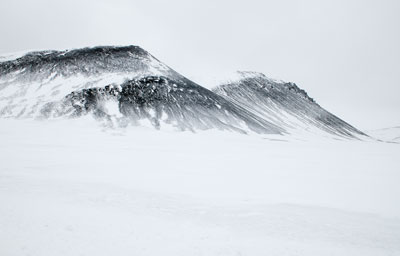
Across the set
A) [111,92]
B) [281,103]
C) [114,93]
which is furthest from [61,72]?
[281,103]

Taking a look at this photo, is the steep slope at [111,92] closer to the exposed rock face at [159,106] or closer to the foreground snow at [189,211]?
the exposed rock face at [159,106]

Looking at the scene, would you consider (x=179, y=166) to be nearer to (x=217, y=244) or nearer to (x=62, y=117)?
(x=217, y=244)

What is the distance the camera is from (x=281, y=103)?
352 feet

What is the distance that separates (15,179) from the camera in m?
11.4

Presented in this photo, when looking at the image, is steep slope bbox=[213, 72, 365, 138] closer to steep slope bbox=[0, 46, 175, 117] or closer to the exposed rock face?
the exposed rock face

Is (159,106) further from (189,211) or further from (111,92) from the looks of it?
(189,211)

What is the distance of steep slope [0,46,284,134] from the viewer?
56.2 metres

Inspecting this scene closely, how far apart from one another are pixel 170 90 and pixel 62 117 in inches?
1070

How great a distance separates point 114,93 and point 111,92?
0.79 m

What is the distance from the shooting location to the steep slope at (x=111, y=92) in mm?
56250

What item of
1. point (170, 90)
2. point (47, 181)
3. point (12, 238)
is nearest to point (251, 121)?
point (170, 90)

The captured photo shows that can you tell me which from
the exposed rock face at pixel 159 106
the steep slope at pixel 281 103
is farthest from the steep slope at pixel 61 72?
the steep slope at pixel 281 103

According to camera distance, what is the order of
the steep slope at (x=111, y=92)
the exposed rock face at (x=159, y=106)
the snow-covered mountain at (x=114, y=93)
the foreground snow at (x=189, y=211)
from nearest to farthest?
the foreground snow at (x=189, y=211) → the exposed rock face at (x=159, y=106) → the snow-covered mountain at (x=114, y=93) → the steep slope at (x=111, y=92)

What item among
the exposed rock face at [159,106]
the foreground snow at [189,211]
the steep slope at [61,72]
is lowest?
the foreground snow at [189,211]
